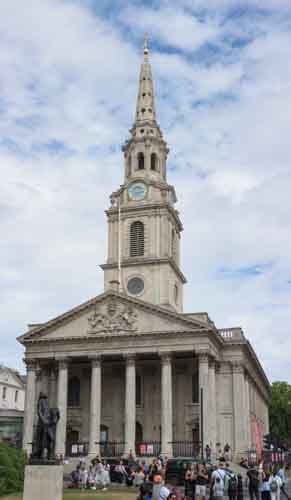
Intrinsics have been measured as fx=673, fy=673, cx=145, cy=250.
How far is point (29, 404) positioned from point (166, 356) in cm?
1199

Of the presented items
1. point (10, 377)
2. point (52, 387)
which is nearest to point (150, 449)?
point (52, 387)

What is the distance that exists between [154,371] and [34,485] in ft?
122

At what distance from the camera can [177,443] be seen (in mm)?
50812

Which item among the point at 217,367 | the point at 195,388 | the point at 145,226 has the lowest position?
the point at 195,388

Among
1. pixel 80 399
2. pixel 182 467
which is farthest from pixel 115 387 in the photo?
pixel 182 467

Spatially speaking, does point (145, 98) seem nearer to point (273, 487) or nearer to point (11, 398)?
point (11, 398)

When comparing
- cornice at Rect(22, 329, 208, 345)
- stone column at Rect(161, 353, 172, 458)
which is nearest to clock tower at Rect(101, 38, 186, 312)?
cornice at Rect(22, 329, 208, 345)

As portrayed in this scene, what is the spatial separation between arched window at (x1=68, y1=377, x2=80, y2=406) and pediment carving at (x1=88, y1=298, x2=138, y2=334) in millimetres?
7180

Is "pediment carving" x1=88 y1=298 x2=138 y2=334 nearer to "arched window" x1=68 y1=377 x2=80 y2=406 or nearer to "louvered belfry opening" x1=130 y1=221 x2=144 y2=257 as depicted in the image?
"arched window" x1=68 y1=377 x2=80 y2=406

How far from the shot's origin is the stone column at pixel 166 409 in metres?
49.7

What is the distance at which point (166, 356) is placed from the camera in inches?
2045

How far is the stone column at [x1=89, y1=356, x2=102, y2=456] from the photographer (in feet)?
168

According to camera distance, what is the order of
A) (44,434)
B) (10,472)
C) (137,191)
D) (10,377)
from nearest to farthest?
(44,434), (10,472), (137,191), (10,377)

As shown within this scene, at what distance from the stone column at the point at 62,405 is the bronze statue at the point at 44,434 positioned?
30.7 metres
